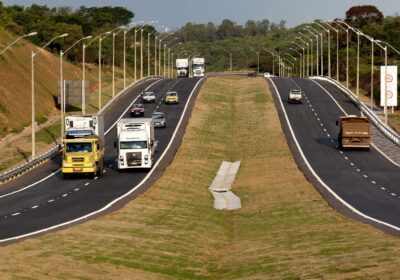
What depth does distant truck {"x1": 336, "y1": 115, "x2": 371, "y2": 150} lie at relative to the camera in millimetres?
82625

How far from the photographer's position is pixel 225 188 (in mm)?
63406

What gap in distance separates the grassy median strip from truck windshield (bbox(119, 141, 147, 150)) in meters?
2.85

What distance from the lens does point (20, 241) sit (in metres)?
35.5

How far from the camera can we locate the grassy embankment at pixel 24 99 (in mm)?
87312

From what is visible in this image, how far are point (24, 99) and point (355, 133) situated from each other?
45.5m

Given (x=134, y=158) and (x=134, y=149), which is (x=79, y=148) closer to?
(x=134, y=149)

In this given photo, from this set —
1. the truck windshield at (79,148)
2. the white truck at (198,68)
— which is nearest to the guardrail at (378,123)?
the truck windshield at (79,148)

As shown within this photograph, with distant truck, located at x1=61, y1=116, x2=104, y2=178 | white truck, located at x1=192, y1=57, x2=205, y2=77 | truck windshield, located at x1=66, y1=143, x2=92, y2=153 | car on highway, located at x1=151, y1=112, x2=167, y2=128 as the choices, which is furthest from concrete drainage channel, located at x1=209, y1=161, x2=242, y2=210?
white truck, located at x1=192, y1=57, x2=205, y2=77

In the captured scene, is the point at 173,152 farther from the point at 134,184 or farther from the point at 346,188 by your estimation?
the point at 346,188

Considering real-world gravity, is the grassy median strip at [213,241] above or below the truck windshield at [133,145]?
below

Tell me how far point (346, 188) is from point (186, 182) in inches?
445

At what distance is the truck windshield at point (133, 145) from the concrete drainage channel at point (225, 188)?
582 centimetres

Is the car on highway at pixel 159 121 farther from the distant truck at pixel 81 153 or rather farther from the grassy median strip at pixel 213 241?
the distant truck at pixel 81 153

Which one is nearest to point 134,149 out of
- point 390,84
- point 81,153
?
point 81,153
